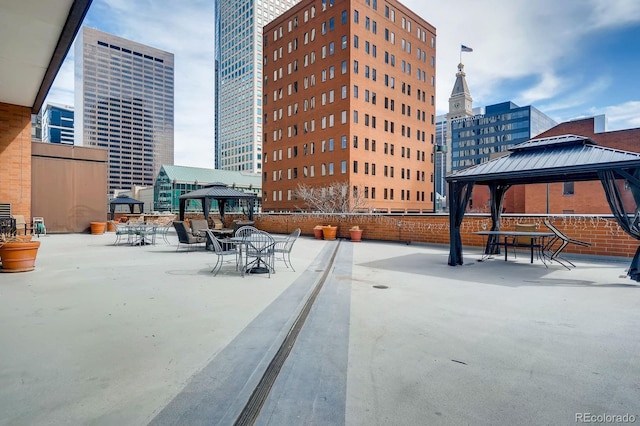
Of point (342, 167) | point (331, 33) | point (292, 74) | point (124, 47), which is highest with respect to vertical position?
point (124, 47)

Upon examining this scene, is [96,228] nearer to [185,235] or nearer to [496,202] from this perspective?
[185,235]

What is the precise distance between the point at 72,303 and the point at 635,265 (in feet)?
34.9

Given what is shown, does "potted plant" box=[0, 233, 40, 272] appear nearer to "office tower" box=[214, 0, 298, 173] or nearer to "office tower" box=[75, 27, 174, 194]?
"office tower" box=[214, 0, 298, 173]

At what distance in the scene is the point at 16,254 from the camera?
301 inches

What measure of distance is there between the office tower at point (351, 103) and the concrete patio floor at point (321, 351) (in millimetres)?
35116

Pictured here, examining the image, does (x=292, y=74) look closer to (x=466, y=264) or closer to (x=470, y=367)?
(x=466, y=264)

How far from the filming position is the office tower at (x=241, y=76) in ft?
378

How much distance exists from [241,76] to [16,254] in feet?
420

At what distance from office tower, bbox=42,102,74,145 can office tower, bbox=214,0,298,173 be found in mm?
71868

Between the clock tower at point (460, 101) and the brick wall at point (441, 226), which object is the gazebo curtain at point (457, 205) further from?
the clock tower at point (460, 101)

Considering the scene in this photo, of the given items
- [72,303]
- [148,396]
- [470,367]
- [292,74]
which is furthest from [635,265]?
[292,74]

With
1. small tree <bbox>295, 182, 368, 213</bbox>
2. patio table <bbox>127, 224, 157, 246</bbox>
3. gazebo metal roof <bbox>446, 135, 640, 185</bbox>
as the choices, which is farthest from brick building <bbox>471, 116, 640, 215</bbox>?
patio table <bbox>127, 224, 157, 246</bbox>

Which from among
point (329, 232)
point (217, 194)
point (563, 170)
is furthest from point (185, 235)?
point (563, 170)

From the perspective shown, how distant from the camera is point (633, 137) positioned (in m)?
31.2
